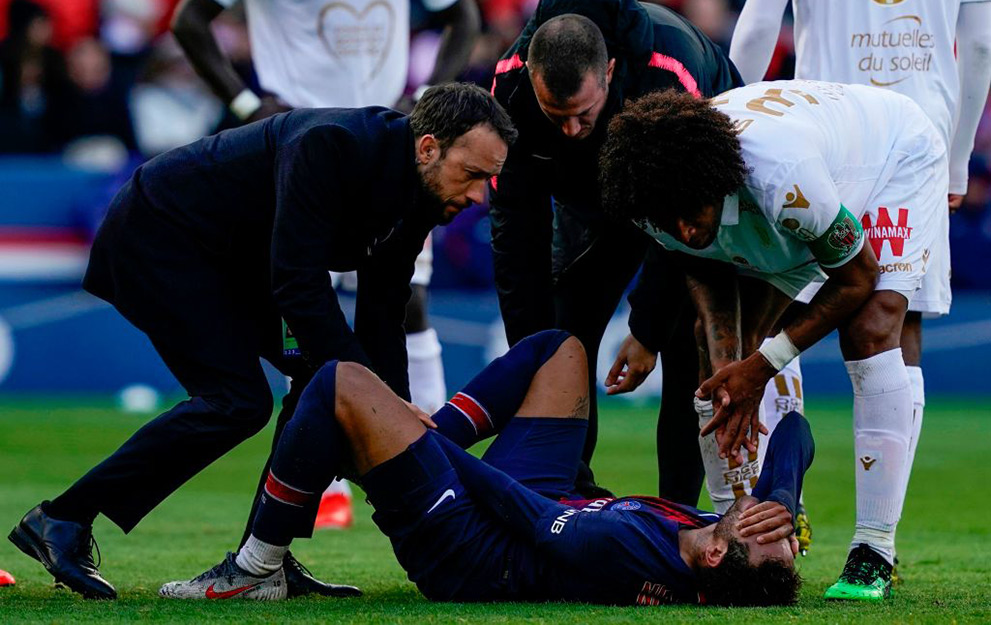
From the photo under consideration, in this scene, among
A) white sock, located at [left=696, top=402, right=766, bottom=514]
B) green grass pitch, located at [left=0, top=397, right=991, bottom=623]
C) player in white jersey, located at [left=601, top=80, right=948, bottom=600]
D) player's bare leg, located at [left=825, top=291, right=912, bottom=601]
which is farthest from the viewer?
white sock, located at [left=696, top=402, right=766, bottom=514]

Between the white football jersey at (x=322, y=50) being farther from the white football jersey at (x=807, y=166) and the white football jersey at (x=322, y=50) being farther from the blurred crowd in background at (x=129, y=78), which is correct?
the blurred crowd in background at (x=129, y=78)

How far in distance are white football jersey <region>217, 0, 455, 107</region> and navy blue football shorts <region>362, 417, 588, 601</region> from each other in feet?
10.8

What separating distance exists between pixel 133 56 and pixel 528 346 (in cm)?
993

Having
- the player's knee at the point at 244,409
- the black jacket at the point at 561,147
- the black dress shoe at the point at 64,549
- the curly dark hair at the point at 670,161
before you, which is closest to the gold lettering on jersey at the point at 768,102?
the curly dark hair at the point at 670,161

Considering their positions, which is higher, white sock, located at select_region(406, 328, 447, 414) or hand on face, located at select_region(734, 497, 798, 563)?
hand on face, located at select_region(734, 497, 798, 563)

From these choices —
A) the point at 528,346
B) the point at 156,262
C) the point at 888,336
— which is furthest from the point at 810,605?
the point at 156,262

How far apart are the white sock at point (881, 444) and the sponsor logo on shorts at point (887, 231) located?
330mm

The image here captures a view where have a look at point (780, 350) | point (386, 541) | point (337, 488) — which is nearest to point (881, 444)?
point (780, 350)

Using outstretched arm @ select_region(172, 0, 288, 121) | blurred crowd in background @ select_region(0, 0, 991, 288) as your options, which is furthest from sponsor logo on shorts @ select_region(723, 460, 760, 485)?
blurred crowd in background @ select_region(0, 0, 991, 288)

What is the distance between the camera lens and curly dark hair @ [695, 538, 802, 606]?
4.18 m

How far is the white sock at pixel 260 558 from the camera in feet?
15.0

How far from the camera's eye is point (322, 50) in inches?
291

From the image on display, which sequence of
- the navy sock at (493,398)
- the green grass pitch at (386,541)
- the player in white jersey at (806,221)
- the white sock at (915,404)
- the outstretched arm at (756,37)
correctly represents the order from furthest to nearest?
the outstretched arm at (756,37) < the white sock at (915,404) < the navy sock at (493,398) < the player in white jersey at (806,221) < the green grass pitch at (386,541)

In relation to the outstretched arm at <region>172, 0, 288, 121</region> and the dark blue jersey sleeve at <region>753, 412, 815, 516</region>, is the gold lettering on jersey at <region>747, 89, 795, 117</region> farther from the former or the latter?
the outstretched arm at <region>172, 0, 288, 121</region>
